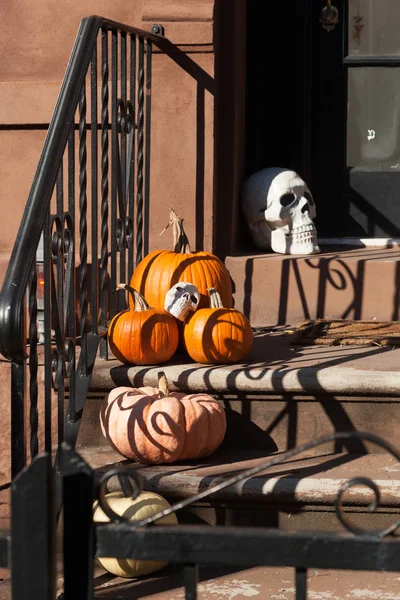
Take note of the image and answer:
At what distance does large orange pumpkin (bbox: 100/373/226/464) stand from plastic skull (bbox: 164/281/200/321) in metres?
0.47

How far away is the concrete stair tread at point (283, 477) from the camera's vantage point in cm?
304

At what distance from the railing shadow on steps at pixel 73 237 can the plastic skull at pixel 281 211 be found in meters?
0.63

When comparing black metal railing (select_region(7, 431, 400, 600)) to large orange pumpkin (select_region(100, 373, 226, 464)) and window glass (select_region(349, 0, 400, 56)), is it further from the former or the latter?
window glass (select_region(349, 0, 400, 56))

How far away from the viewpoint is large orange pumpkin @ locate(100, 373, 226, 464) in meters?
3.17

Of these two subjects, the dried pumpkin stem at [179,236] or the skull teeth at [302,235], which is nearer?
the dried pumpkin stem at [179,236]

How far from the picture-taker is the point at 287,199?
4.67 m

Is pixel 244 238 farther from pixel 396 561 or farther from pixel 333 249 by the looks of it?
pixel 396 561

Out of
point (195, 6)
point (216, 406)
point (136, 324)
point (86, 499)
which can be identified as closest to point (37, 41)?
point (195, 6)

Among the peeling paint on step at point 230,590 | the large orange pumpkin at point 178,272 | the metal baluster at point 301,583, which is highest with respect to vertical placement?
the large orange pumpkin at point 178,272

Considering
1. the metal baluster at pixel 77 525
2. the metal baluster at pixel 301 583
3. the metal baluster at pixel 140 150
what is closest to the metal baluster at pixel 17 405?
the metal baluster at pixel 77 525

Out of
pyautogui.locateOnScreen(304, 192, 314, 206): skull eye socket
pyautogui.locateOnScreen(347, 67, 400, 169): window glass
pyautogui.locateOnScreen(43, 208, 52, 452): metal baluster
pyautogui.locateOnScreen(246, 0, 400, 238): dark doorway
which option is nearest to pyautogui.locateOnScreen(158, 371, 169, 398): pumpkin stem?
pyautogui.locateOnScreen(43, 208, 52, 452): metal baluster

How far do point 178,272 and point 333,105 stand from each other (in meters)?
1.65

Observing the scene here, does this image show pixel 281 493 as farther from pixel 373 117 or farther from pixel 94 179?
pixel 373 117

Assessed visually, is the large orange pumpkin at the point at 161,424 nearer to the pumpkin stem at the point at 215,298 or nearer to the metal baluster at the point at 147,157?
the pumpkin stem at the point at 215,298
